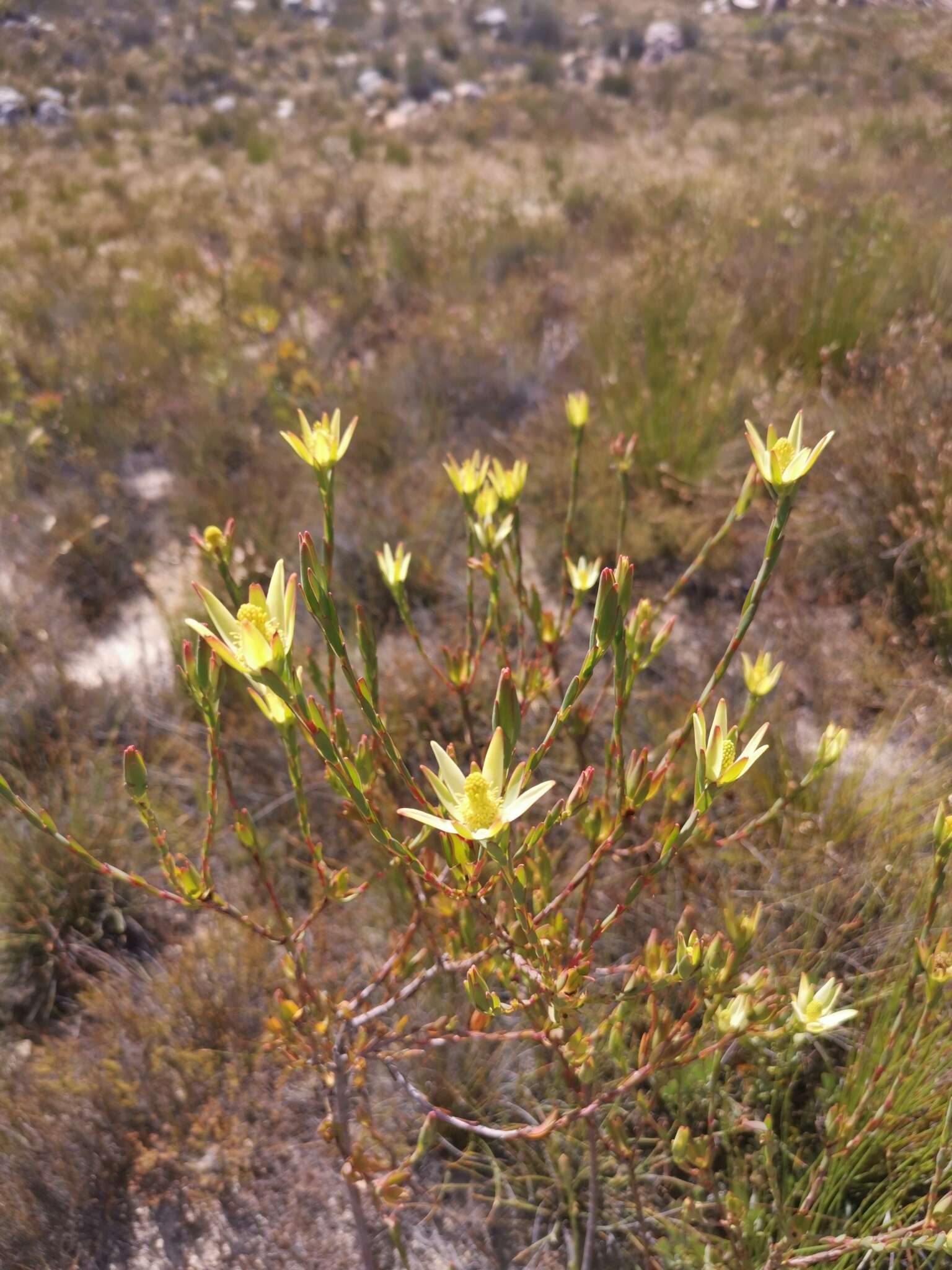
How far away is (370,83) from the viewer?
17.1 metres

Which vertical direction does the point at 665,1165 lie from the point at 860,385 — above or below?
below

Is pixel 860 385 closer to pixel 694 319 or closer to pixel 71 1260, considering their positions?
pixel 694 319

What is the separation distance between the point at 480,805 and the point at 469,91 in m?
19.1

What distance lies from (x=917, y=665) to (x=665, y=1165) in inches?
61.7

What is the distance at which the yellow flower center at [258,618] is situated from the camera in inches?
31.2

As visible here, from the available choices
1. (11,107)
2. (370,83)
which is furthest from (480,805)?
(370,83)

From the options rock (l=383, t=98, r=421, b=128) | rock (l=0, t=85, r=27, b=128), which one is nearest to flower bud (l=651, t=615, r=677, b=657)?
rock (l=383, t=98, r=421, b=128)

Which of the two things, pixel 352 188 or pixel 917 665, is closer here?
pixel 917 665

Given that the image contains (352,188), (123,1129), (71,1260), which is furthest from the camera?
(352,188)

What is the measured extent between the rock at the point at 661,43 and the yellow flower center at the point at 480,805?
20.8m

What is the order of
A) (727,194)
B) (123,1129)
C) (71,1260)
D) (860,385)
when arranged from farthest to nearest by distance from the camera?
(727,194) < (860,385) < (123,1129) < (71,1260)

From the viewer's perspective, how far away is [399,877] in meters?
1.34

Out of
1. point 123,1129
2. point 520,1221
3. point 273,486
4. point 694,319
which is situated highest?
point 694,319

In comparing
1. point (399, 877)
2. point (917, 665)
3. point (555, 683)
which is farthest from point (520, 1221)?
point (917, 665)
